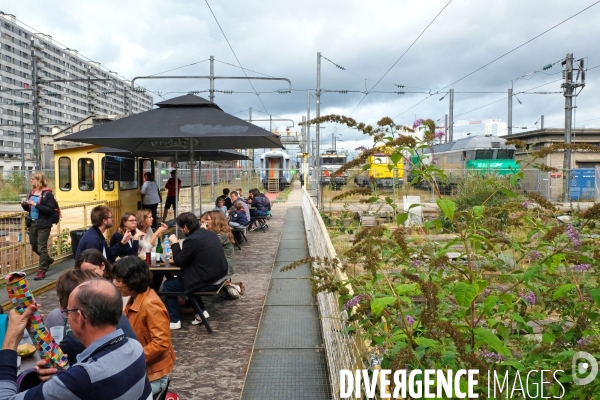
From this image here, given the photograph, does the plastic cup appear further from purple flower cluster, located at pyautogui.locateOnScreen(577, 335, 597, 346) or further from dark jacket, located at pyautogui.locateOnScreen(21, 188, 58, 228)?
dark jacket, located at pyautogui.locateOnScreen(21, 188, 58, 228)

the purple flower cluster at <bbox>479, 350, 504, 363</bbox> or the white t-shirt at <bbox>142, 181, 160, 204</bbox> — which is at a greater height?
the white t-shirt at <bbox>142, 181, 160, 204</bbox>

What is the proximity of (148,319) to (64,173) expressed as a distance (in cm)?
1120

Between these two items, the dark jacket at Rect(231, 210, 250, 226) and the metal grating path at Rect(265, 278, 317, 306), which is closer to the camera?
the metal grating path at Rect(265, 278, 317, 306)

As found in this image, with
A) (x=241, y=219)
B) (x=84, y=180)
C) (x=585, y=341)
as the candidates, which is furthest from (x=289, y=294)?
(x=84, y=180)

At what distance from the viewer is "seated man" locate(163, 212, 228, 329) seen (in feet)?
21.3

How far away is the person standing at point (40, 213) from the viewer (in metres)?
8.71

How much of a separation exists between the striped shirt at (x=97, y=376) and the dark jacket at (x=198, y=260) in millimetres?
4011

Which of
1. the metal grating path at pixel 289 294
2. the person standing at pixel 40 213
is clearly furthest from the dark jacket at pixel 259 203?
the person standing at pixel 40 213

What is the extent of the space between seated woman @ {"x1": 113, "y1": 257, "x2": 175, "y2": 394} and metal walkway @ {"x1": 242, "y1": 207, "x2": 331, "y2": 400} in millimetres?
1022

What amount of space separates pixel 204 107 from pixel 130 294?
5.20m

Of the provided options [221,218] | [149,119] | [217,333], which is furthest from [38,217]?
[217,333]

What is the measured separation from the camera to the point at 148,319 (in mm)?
3949

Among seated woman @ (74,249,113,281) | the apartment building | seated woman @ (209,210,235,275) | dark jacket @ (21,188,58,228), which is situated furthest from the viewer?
the apartment building

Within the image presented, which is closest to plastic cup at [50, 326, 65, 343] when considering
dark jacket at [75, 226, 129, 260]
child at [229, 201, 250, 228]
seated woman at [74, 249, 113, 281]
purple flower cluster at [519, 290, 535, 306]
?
seated woman at [74, 249, 113, 281]
